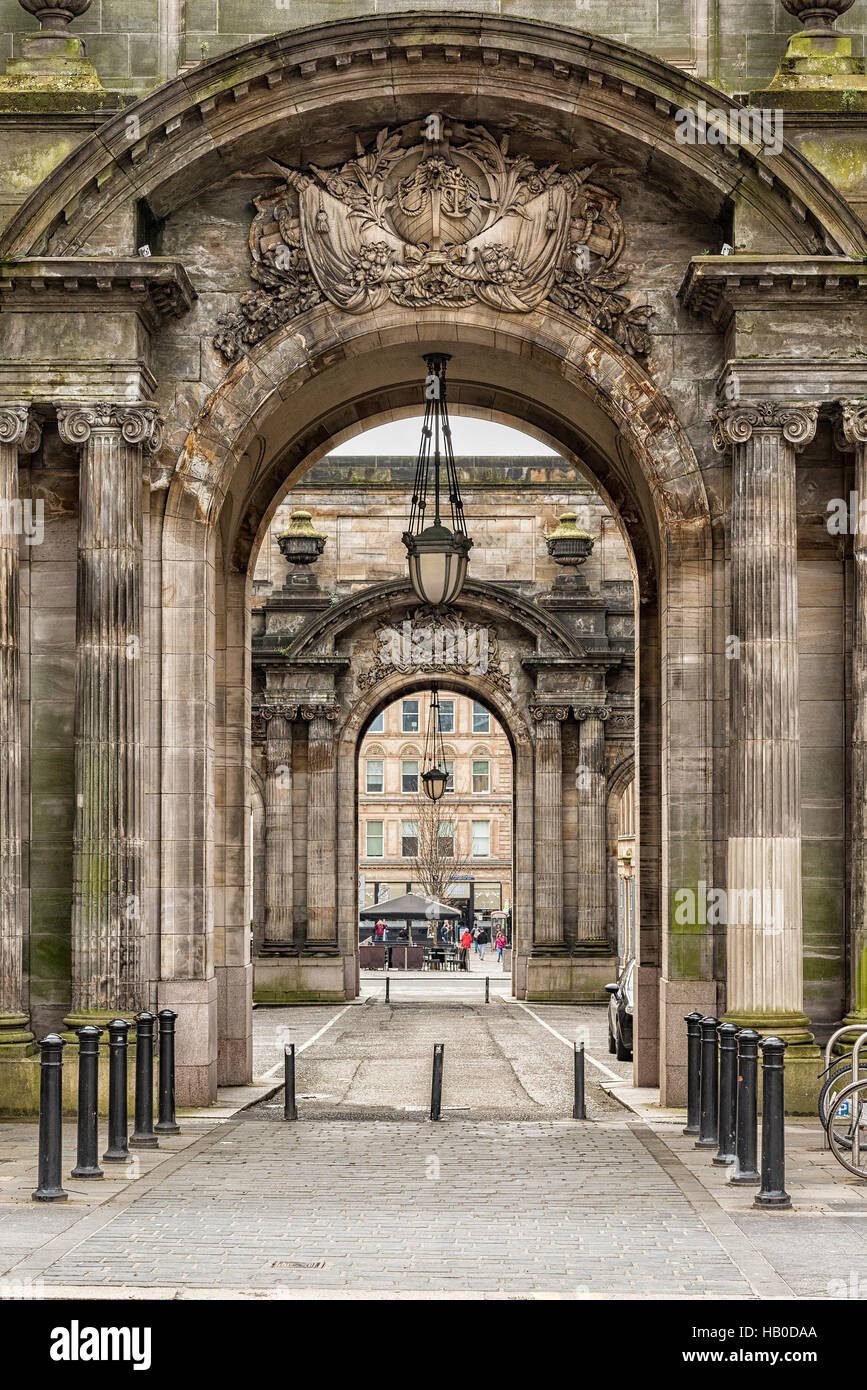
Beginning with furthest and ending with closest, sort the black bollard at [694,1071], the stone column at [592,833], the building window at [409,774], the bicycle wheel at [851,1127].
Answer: the building window at [409,774] < the stone column at [592,833] < the black bollard at [694,1071] < the bicycle wheel at [851,1127]

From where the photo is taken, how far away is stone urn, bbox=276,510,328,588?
4072cm

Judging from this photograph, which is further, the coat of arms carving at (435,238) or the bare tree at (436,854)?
the bare tree at (436,854)

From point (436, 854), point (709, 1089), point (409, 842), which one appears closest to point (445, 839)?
point (436, 854)

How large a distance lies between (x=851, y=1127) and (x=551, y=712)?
88.6 feet

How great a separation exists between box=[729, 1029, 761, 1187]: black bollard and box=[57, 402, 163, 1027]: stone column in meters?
5.93

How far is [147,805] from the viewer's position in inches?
648

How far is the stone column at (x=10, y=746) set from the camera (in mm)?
15547

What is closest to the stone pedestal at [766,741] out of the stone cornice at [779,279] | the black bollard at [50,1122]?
the stone cornice at [779,279]

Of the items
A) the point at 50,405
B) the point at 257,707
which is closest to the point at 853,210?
the point at 50,405

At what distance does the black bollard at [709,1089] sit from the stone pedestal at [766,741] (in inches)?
61.3

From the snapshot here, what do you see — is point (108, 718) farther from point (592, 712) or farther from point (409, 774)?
point (409, 774)

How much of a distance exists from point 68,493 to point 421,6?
545 cm

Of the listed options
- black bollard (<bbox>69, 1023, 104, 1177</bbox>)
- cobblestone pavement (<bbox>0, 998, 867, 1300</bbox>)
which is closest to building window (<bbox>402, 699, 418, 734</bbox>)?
cobblestone pavement (<bbox>0, 998, 867, 1300</bbox>)

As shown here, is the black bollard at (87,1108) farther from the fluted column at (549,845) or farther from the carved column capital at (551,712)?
the carved column capital at (551,712)
